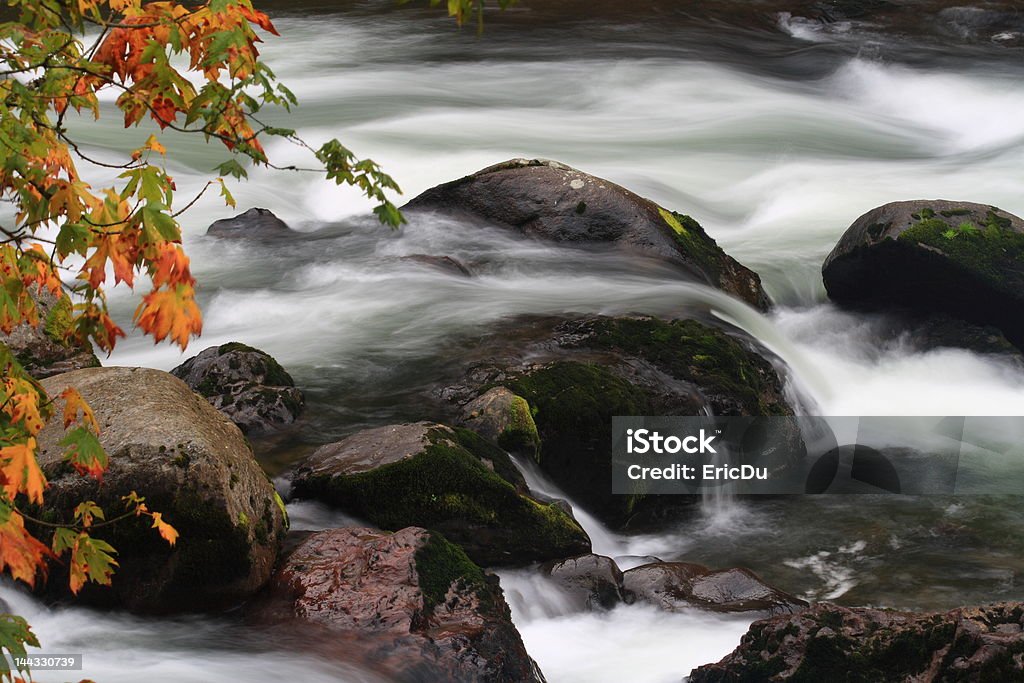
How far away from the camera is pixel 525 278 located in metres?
9.95

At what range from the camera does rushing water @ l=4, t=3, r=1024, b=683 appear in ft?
22.7

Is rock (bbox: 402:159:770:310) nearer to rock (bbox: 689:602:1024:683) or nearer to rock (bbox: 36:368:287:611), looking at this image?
rock (bbox: 689:602:1024:683)

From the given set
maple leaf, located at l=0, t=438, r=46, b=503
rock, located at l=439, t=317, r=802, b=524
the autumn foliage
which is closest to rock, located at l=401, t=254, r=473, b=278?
rock, located at l=439, t=317, r=802, b=524

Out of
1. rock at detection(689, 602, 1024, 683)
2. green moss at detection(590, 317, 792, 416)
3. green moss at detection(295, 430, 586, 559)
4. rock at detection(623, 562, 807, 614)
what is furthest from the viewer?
green moss at detection(590, 317, 792, 416)

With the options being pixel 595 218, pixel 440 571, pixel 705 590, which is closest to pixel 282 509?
pixel 440 571

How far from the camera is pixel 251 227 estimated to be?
11680 mm

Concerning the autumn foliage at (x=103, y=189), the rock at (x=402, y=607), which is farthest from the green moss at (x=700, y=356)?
the autumn foliage at (x=103, y=189)

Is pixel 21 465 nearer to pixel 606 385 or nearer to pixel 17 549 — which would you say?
pixel 17 549

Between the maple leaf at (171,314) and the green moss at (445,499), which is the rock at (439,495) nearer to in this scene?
the green moss at (445,499)

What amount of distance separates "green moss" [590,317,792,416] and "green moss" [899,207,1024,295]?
2.20 m

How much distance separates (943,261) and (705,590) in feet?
15.8

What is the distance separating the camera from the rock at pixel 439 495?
20.4ft

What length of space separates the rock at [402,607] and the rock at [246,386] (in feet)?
6.58

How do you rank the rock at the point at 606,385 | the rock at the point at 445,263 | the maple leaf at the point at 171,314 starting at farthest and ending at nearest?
the rock at the point at 445,263, the rock at the point at 606,385, the maple leaf at the point at 171,314
